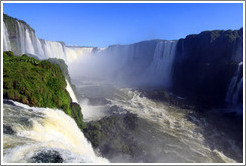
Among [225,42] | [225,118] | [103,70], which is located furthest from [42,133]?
[103,70]

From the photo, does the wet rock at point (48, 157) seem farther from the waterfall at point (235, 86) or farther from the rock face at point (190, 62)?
the waterfall at point (235, 86)

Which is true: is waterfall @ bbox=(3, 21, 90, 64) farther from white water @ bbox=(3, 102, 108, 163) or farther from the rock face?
white water @ bbox=(3, 102, 108, 163)

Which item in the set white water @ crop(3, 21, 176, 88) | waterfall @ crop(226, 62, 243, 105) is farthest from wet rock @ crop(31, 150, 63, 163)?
white water @ crop(3, 21, 176, 88)

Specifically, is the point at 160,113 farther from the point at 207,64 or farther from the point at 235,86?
the point at 207,64

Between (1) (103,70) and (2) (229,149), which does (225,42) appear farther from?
(1) (103,70)

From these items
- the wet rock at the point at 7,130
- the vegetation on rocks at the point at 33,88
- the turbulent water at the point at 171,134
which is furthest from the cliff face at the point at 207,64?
the wet rock at the point at 7,130
